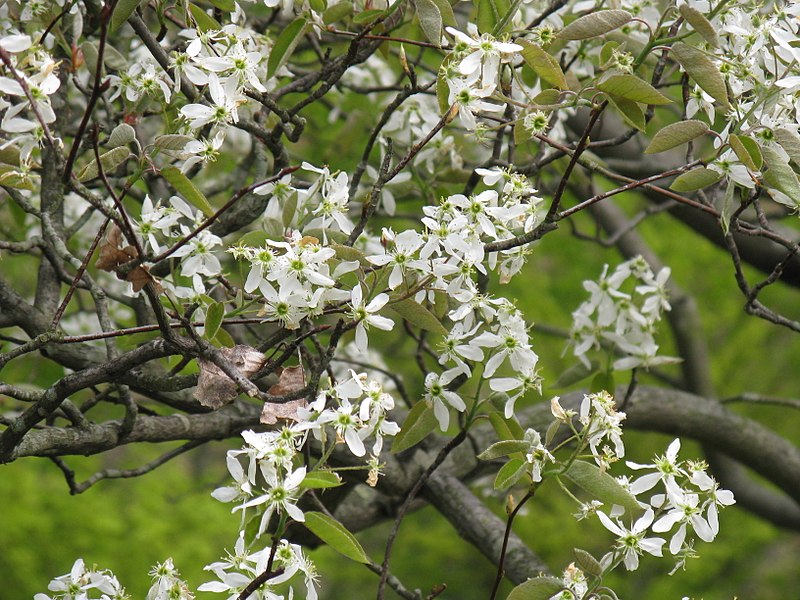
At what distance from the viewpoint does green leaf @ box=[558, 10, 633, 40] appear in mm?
1858

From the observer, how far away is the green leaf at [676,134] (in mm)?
1840

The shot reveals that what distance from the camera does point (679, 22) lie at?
2312 millimetres

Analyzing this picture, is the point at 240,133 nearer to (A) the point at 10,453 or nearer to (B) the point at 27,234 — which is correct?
(B) the point at 27,234

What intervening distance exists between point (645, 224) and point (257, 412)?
15.1 ft

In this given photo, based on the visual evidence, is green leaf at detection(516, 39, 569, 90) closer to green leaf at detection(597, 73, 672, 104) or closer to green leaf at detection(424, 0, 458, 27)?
green leaf at detection(597, 73, 672, 104)

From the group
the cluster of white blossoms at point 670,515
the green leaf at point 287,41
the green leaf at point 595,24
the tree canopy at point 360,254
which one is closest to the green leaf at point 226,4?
the tree canopy at point 360,254

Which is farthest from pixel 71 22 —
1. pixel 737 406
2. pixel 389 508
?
pixel 737 406

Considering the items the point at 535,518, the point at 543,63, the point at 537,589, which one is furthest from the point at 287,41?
the point at 535,518

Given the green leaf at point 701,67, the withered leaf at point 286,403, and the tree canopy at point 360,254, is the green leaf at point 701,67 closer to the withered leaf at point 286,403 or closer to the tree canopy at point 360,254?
the tree canopy at point 360,254

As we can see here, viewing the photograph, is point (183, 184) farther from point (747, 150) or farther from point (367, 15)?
point (747, 150)

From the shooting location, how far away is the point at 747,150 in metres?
1.83

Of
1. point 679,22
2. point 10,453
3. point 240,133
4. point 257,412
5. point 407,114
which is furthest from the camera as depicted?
point 240,133

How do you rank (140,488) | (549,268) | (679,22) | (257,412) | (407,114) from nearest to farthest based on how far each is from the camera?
(679,22) → (257,412) → (407,114) → (140,488) → (549,268)

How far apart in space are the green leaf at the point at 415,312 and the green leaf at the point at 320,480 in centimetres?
43
